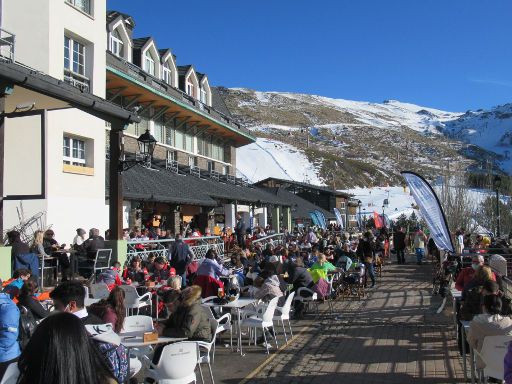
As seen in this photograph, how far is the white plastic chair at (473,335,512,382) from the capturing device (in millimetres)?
5285

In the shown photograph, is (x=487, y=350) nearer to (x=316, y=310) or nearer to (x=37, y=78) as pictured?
(x=316, y=310)

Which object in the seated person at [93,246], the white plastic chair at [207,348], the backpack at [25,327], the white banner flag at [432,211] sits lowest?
the white plastic chair at [207,348]

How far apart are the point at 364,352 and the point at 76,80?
1227 centimetres

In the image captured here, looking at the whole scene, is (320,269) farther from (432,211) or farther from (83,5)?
(83,5)

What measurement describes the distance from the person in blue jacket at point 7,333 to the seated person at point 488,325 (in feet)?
14.9

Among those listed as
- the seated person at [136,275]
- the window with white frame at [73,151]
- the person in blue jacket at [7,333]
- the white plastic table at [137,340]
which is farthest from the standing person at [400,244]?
the person in blue jacket at [7,333]

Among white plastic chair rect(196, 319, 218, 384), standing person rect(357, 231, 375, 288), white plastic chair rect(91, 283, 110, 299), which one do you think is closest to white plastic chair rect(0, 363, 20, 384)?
white plastic chair rect(196, 319, 218, 384)

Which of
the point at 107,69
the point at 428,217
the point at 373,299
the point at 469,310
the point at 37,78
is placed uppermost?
the point at 107,69

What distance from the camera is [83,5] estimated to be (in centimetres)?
1711

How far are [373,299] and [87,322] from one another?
10.5m

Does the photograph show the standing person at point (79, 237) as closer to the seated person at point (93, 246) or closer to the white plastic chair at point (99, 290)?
the seated person at point (93, 246)

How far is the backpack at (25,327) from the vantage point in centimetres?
529

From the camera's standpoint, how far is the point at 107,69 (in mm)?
18828

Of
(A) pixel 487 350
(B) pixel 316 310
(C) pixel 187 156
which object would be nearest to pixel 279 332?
(B) pixel 316 310
